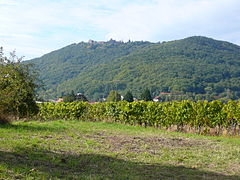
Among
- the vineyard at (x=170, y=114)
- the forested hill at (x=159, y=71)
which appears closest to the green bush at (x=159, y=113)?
the vineyard at (x=170, y=114)

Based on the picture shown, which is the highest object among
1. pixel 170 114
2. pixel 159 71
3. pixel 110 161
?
pixel 159 71

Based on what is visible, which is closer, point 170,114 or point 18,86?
point 18,86

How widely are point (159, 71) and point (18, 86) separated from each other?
93619 mm

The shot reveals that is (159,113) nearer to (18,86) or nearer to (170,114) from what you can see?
→ (170,114)

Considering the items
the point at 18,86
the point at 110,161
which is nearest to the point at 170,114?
the point at 18,86

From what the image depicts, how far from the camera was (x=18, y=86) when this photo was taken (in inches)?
685

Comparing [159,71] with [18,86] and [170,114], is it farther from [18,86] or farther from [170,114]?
[18,86]

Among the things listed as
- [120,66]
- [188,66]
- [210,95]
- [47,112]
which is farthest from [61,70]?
[47,112]

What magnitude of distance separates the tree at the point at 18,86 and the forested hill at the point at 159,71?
1869 inches

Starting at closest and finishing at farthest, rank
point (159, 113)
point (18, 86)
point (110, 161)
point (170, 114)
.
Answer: point (110, 161)
point (18, 86)
point (170, 114)
point (159, 113)

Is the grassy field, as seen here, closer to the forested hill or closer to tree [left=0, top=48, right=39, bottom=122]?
Result: tree [left=0, top=48, right=39, bottom=122]

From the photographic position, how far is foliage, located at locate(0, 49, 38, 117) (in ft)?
54.6

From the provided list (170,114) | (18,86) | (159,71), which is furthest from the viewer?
(159,71)

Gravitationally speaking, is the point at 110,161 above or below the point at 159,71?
below
